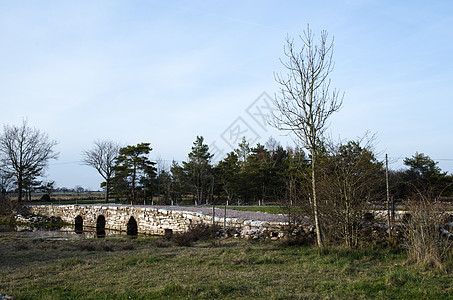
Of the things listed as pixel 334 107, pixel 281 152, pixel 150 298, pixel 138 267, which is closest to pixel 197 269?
pixel 138 267

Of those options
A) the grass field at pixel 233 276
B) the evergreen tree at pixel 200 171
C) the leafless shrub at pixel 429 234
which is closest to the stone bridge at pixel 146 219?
the grass field at pixel 233 276

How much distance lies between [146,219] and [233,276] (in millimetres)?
16242

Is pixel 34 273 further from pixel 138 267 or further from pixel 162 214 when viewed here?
pixel 162 214

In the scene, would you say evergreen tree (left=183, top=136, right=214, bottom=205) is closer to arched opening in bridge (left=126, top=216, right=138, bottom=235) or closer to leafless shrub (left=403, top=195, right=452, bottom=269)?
arched opening in bridge (left=126, top=216, right=138, bottom=235)

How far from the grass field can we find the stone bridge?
10.2 feet

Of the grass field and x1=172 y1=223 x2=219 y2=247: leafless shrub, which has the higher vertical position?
the grass field

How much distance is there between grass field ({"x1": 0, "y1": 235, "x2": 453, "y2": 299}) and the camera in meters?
5.16

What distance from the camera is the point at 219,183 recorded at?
133 feet

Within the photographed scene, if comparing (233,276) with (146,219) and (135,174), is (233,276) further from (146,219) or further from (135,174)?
(135,174)

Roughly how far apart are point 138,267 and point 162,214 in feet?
40.4

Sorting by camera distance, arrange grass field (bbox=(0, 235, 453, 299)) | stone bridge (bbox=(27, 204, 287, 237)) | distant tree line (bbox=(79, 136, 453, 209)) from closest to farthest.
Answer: grass field (bbox=(0, 235, 453, 299)) → stone bridge (bbox=(27, 204, 287, 237)) → distant tree line (bbox=(79, 136, 453, 209))

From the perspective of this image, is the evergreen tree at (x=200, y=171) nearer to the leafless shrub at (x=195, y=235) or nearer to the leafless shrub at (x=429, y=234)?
the leafless shrub at (x=195, y=235)

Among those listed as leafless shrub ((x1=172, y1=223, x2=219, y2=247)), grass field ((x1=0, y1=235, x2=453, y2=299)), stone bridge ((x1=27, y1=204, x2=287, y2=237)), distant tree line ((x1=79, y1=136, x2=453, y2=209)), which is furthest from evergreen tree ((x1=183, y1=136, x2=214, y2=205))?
grass field ((x1=0, y1=235, x2=453, y2=299))

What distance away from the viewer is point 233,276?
6.39m
